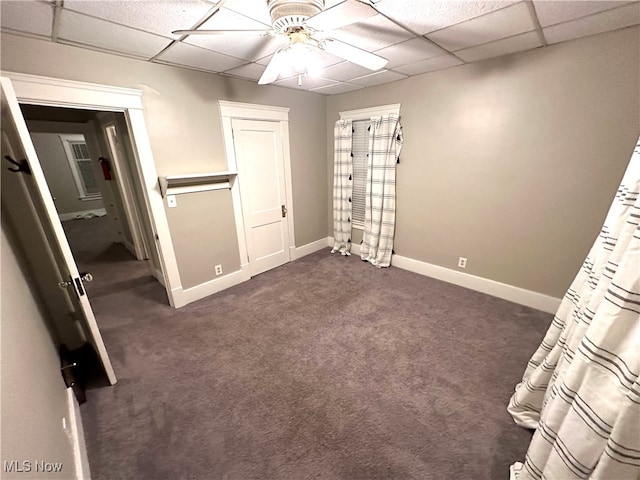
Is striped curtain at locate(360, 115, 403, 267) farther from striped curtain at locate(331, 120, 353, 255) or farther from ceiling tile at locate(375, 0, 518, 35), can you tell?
ceiling tile at locate(375, 0, 518, 35)

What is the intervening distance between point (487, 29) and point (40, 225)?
12.0ft

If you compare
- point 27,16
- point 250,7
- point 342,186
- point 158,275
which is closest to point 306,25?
point 250,7

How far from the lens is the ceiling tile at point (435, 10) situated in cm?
148

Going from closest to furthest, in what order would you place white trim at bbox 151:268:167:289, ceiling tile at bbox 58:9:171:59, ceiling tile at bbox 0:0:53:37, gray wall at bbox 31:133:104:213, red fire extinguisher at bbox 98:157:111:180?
ceiling tile at bbox 0:0:53:37, ceiling tile at bbox 58:9:171:59, white trim at bbox 151:268:167:289, red fire extinguisher at bbox 98:157:111:180, gray wall at bbox 31:133:104:213

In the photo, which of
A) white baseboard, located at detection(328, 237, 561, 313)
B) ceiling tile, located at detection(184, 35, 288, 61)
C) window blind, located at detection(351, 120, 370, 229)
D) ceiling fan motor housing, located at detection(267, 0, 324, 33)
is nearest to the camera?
ceiling fan motor housing, located at detection(267, 0, 324, 33)

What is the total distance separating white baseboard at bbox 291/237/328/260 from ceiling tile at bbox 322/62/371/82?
2450 mm

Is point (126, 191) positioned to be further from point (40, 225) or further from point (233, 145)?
point (40, 225)

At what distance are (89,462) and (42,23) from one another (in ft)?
8.82

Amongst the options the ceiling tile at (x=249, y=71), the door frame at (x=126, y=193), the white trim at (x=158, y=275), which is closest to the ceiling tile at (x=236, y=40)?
the ceiling tile at (x=249, y=71)

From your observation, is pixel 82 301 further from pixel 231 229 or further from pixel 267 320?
pixel 231 229

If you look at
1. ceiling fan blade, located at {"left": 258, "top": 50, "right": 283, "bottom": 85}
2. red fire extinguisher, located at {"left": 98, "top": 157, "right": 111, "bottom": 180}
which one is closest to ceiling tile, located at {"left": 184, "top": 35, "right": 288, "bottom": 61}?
ceiling fan blade, located at {"left": 258, "top": 50, "right": 283, "bottom": 85}

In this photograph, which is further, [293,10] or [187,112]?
[187,112]

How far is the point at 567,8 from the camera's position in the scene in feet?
5.20

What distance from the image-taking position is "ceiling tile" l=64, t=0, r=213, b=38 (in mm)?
1402
